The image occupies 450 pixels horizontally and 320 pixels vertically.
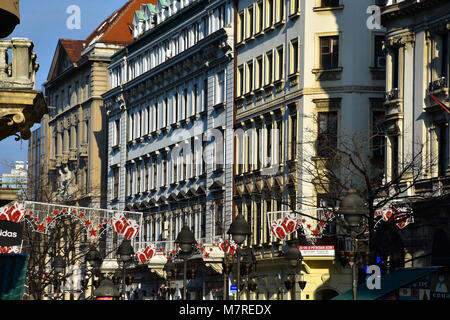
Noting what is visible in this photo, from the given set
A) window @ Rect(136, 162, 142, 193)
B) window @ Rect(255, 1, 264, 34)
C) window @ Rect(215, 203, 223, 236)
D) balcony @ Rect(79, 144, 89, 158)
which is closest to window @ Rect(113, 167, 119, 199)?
window @ Rect(136, 162, 142, 193)

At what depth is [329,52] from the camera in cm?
6388

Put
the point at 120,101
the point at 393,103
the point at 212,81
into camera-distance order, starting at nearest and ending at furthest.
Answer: the point at 393,103 → the point at 212,81 → the point at 120,101

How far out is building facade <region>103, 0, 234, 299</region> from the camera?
246ft

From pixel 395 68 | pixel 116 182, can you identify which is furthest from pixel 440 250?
pixel 116 182

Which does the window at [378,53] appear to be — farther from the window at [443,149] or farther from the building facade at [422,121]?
the window at [443,149]

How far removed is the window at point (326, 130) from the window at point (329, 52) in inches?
91.6

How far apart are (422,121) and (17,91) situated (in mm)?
32269

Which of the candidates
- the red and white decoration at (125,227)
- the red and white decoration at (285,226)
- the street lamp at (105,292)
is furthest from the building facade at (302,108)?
the street lamp at (105,292)

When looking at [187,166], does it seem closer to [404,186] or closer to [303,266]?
[303,266]

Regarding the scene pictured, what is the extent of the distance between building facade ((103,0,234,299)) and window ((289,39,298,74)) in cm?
850
